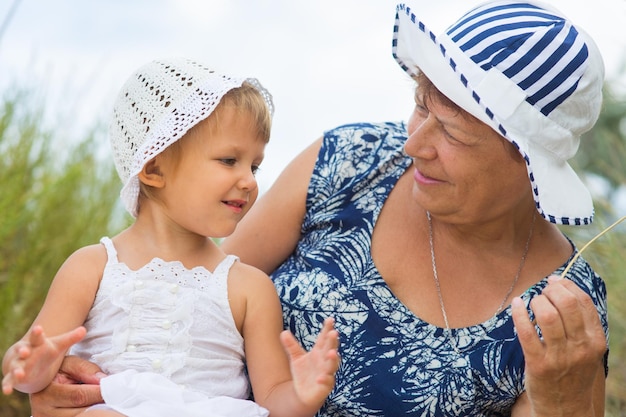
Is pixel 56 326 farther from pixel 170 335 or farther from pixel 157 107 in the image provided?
pixel 157 107

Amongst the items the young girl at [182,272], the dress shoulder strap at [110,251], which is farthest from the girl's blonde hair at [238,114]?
the dress shoulder strap at [110,251]

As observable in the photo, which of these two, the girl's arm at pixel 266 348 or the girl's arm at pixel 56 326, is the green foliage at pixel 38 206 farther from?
the girl's arm at pixel 266 348

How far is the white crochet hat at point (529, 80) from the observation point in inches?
102

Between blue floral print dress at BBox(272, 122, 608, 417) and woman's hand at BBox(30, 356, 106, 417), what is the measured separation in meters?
0.70

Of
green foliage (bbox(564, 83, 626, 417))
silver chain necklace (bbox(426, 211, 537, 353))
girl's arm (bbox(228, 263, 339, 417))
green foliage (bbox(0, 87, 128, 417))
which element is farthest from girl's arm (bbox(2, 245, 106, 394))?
green foliage (bbox(564, 83, 626, 417))

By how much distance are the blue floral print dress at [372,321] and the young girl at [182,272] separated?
24cm

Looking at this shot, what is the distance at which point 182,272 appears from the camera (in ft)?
8.55

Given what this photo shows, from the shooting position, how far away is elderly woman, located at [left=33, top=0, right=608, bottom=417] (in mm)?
2590

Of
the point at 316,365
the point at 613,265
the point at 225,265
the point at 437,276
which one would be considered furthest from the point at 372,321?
the point at 613,265

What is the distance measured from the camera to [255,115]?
2.63m

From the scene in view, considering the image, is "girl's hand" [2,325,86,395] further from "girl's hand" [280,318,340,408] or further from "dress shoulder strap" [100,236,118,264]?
"girl's hand" [280,318,340,408]

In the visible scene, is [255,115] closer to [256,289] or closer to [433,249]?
[256,289]

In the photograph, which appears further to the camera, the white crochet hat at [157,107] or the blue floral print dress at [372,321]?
the blue floral print dress at [372,321]

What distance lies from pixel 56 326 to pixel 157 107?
25.9 inches
